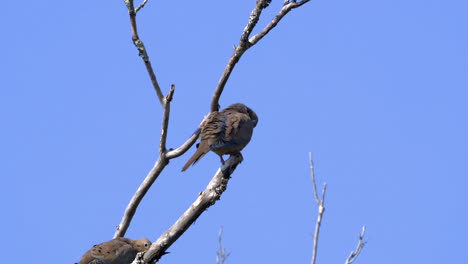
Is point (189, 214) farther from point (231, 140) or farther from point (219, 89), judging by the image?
point (231, 140)

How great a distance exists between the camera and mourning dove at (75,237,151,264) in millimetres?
8547

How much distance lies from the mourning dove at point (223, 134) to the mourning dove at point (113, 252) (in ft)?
3.53

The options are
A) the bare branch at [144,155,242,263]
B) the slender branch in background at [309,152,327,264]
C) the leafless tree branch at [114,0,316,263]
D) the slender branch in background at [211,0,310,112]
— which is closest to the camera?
the slender branch in background at [309,152,327,264]

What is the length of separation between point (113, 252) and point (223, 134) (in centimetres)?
186

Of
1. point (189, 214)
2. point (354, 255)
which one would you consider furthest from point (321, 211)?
point (189, 214)

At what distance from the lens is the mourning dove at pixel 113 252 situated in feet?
28.0

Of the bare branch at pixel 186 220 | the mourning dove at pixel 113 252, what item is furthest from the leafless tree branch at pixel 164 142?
the mourning dove at pixel 113 252

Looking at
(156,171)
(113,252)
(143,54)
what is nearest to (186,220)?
(156,171)

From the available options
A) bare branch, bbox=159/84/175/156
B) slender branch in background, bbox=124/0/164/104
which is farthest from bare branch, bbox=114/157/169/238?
slender branch in background, bbox=124/0/164/104

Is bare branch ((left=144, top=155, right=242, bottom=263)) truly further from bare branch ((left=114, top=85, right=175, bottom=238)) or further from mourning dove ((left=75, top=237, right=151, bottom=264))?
mourning dove ((left=75, top=237, right=151, bottom=264))

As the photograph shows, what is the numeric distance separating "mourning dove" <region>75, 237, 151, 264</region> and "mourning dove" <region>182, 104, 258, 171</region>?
108 cm

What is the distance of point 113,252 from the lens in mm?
8594

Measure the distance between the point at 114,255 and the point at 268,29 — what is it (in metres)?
2.76

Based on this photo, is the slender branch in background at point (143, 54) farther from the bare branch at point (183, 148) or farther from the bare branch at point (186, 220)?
the bare branch at point (186, 220)
